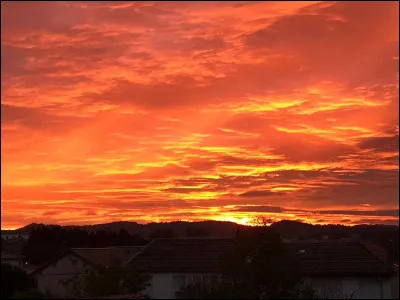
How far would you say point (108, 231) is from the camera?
67250mm

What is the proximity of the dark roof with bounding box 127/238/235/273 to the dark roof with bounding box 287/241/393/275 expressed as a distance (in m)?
5.13

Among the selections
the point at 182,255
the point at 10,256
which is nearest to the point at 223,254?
the point at 182,255

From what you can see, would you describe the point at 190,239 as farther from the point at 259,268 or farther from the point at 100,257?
the point at 259,268

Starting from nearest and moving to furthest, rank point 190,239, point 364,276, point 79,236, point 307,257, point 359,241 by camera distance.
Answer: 1. point 364,276
2. point 307,257
3. point 359,241
4. point 190,239
5. point 79,236

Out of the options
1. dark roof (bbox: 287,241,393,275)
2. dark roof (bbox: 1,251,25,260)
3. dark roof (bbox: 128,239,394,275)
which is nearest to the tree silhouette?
dark roof (bbox: 128,239,394,275)

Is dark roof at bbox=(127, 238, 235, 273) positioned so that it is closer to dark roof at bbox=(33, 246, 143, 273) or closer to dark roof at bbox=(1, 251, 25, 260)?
dark roof at bbox=(33, 246, 143, 273)

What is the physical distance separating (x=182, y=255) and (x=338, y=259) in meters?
10.9

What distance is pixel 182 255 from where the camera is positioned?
4803 centimetres

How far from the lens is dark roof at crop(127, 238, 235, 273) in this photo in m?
45.3

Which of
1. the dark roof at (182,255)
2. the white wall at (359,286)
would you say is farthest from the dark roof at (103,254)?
the white wall at (359,286)

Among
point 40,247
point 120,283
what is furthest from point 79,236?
point 120,283

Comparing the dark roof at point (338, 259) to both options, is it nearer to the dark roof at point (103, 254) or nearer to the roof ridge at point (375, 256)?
the roof ridge at point (375, 256)

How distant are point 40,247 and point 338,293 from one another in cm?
2951

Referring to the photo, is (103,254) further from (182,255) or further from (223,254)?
(223,254)
